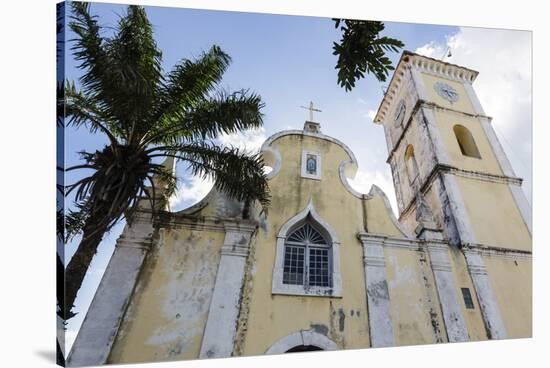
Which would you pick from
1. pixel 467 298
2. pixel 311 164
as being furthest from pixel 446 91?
pixel 467 298

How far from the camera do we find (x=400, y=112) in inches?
452

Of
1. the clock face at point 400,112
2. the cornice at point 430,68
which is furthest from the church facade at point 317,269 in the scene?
the cornice at point 430,68

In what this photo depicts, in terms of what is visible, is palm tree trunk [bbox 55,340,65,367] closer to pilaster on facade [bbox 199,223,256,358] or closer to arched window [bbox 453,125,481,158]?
pilaster on facade [bbox 199,223,256,358]

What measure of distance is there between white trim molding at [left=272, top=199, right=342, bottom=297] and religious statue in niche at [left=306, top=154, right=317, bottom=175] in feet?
2.72

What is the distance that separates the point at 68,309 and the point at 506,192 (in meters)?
9.75

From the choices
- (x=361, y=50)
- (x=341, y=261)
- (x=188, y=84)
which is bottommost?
(x=341, y=261)

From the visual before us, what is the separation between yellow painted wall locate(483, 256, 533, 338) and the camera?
662 cm

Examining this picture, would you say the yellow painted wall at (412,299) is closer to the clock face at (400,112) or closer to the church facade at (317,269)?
the church facade at (317,269)

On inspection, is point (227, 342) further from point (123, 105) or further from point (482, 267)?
point (482, 267)

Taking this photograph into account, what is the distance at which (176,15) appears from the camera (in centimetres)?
546

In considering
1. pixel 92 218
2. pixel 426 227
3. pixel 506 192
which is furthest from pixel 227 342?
pixel 506 192

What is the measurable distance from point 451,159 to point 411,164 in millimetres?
1654

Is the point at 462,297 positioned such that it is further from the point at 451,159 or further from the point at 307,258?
the point at 451,159

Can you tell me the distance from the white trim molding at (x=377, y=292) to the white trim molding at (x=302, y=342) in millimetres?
826
